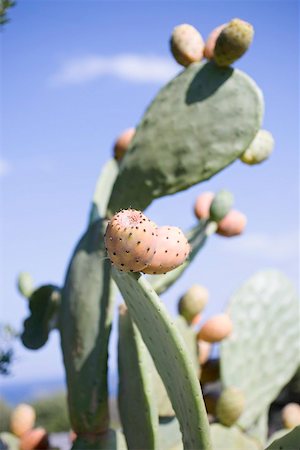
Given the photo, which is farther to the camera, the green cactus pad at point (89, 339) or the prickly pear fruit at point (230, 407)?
the prickly pear fruit at point (230, 407)

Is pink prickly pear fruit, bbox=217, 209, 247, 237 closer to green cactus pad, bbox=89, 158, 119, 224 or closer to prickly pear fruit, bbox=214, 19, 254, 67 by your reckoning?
green cactus pad, bbox=89, 158, 119, 224

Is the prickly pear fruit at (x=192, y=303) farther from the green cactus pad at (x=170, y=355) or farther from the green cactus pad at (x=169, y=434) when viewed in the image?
the green cactus pad at (x=170, y=355)

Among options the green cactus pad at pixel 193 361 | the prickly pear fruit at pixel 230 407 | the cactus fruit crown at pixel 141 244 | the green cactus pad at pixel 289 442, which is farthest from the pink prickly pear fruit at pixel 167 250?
the prickly pear fruit at pixel 230 407

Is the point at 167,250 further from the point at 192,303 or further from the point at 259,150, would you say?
the point at 192,303

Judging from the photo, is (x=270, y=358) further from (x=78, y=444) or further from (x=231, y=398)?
(x=78, y=444)

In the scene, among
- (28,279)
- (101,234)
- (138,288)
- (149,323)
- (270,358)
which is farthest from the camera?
(270,358)

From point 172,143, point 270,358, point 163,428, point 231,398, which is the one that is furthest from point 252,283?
point 172,143

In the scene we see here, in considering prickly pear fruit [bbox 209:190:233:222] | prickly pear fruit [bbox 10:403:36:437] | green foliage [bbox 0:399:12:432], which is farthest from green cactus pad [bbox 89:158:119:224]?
green foliage [bbox 0:399:12:432]
